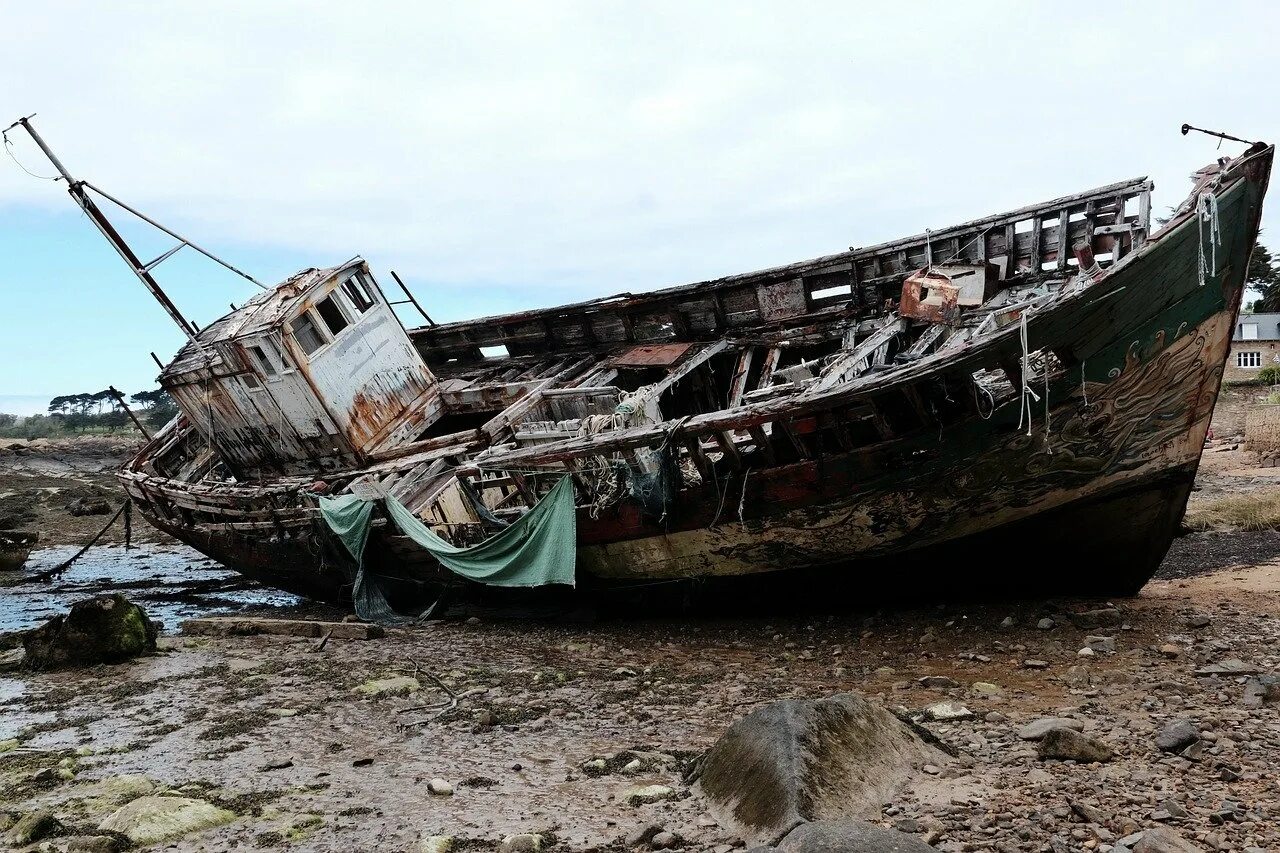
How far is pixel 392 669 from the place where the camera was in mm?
9227

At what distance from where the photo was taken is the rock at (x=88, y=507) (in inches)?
1035

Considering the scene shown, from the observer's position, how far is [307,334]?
1406cm

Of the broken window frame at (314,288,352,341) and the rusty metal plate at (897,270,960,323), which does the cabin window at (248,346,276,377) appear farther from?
the rusty metal plate at (897,270,960,323)

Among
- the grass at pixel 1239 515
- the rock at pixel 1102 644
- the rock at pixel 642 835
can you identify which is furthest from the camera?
the grass at pixel 1239 515

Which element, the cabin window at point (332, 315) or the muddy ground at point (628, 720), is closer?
the muddy ground at point (628, 720)

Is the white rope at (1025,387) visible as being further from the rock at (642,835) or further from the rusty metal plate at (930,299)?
the rock at (642,835)

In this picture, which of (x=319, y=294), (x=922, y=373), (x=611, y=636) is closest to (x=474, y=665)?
(x=611, y=636)

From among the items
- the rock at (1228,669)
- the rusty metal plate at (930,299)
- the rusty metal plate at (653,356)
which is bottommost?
the rock at (1228,669)

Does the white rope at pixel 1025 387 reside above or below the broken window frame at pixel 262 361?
below

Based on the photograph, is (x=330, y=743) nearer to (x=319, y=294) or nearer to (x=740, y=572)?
(x=740, y=572)

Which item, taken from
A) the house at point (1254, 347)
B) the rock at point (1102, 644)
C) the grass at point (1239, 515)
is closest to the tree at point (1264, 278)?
the house at point (1254, 347)

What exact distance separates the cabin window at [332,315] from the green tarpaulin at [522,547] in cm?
446

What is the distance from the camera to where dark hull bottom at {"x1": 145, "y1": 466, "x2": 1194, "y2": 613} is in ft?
27.5

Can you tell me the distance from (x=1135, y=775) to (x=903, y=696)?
7.08 ft
